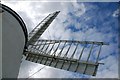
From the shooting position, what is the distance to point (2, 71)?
813 inches

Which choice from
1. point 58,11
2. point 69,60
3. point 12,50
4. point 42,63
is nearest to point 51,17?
point 58,11

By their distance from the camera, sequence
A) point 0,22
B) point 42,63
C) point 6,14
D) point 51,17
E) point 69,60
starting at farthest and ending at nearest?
point 51,17 < point 42,63 < point 69,60 < point 6,14 < point 0,22

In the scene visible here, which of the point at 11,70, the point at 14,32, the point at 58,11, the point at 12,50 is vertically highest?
the point at 58,11

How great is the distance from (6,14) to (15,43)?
2.77 m

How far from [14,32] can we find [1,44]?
99.6 inches

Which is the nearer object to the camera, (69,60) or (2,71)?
(2,71)

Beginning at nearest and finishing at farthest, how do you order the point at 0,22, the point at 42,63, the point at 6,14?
the point at 0,22 → the point at 6,14 → the point at 42,63

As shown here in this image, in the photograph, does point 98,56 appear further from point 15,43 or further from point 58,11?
point 58,11

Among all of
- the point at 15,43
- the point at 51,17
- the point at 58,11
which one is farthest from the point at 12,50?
the point at 58,11

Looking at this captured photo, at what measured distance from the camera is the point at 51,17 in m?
38.5

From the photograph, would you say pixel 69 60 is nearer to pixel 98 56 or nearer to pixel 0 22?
pixel 98 56

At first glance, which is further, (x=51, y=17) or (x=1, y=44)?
(x=51, y=17)

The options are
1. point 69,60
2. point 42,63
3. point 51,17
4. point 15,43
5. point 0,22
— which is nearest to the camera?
point 0,22

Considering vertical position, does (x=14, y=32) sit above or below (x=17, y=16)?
below
